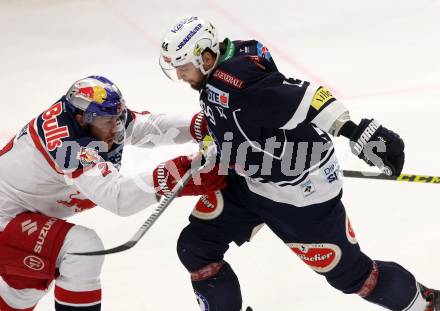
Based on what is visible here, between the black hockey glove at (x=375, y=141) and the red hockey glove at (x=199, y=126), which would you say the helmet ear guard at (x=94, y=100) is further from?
the black hockey glove at (x=375, y=141)

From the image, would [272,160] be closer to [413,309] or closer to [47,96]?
[413,309]

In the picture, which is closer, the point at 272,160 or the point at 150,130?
the point at 272,160

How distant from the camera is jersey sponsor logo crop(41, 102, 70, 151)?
3.13m

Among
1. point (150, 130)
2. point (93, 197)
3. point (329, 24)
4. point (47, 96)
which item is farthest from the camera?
point (329, 24)

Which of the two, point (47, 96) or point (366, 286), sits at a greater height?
point (366, 286)

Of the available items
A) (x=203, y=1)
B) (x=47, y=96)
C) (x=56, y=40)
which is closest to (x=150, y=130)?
(x=47, y=96)

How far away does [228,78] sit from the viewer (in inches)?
114

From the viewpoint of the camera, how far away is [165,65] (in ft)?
10.1

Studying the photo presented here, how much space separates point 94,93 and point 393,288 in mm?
1308

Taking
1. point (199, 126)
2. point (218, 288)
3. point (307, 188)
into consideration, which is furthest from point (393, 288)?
point (199, 126)

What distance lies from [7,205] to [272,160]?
103 centimetres

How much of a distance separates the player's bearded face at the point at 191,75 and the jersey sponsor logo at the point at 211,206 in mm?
469

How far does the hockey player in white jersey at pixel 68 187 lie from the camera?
10.2 feet

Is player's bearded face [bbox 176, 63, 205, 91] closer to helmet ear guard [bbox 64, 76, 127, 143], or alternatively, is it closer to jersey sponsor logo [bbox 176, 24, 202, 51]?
jersey sponsor logo [bbox 176, 24, 202, 51]
